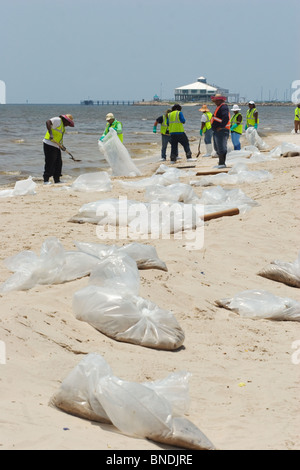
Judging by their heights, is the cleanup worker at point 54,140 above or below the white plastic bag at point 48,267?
above

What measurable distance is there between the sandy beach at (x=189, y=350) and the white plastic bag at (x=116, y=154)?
4.62 m

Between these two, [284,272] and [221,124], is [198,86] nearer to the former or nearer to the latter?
[221,124]

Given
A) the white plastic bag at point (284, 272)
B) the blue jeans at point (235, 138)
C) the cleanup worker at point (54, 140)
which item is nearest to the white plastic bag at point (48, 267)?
the white plastic bag at point (284, 272)

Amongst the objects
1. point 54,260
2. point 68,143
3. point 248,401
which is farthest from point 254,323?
point 68,143

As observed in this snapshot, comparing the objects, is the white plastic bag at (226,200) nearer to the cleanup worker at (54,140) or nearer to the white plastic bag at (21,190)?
the white plastic bag at (21,190)

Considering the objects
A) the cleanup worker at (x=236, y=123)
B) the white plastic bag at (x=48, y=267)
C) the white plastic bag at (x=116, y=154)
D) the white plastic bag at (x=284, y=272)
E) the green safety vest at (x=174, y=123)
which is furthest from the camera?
the cleanup worker at (x=236, y=123)

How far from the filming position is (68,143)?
2089 centimetres

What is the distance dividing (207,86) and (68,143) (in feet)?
323

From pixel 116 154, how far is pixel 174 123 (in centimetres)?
226

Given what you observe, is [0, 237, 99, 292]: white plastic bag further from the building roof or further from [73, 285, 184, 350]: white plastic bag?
the building roof

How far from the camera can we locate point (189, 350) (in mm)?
3727

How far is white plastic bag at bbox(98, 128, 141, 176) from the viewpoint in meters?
10.8

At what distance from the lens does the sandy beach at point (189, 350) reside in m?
2.61
